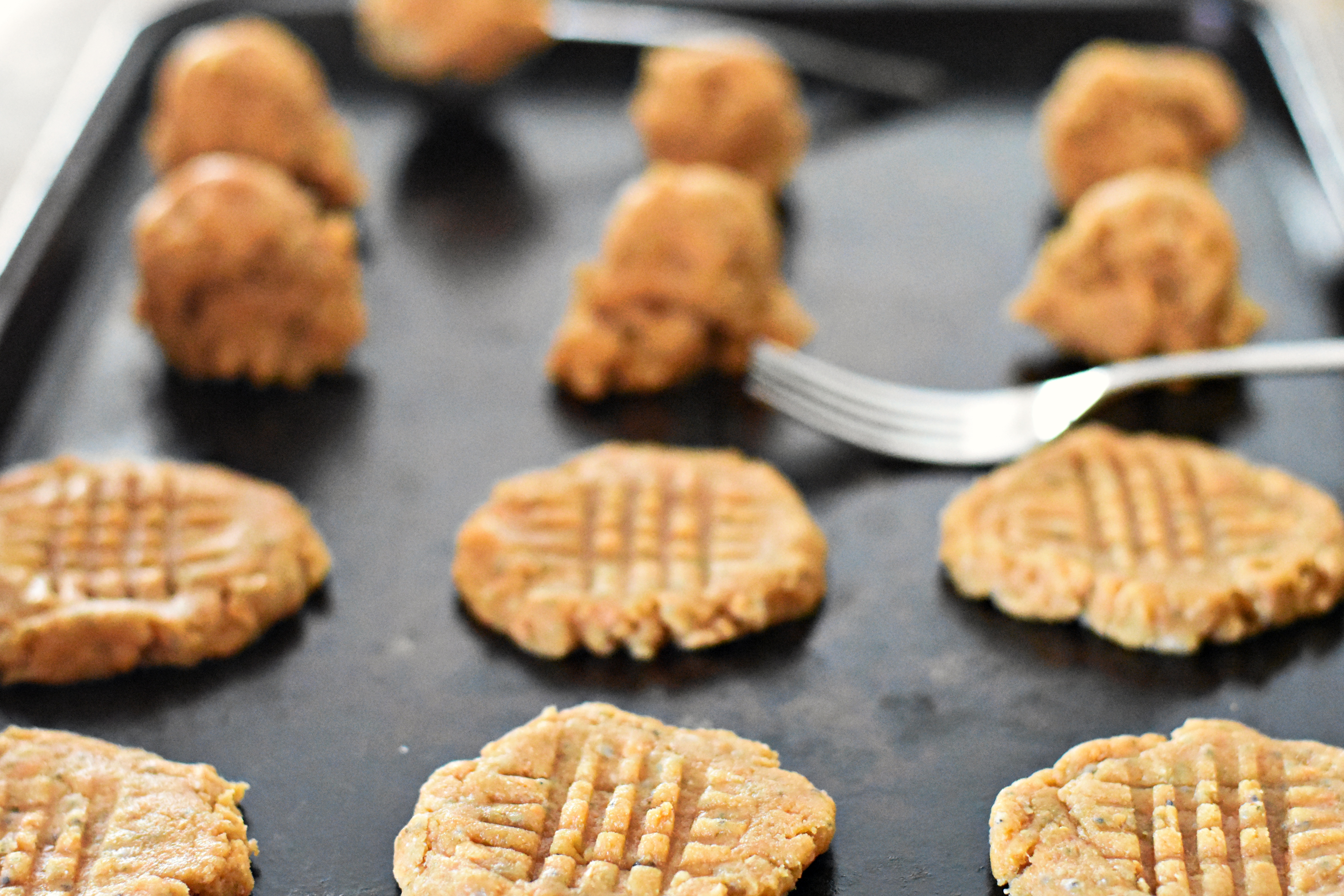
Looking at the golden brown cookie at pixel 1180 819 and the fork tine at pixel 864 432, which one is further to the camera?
the fork tine at pixel 864 432

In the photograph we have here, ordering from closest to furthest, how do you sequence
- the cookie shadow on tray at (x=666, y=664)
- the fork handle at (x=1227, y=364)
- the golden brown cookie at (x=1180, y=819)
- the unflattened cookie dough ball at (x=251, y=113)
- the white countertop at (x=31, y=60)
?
1. the golden brown cookie at (x=1180, y=819)
2. the cookie shadow on tray at (x=666, y=664)
3. the fork handle at (x=1227, y=364)
4. the unflattened cookie dough ball at (x=251, y=113)
5. the white countertop at (x=31, y=60)

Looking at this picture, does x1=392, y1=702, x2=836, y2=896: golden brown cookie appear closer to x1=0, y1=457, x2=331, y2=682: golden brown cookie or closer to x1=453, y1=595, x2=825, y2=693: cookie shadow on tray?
x1=453, y1=595, x2=825, y2=693: cookie shadow on tray

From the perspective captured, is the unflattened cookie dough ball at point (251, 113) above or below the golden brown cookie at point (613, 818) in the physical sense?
above

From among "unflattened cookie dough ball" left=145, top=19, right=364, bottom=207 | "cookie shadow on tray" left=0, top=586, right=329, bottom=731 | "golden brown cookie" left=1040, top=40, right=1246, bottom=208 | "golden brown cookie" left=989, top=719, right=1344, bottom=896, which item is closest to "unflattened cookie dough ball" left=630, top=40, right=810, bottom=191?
"golden brown cookie" left=1040, top=40, right=1246, bottom=208

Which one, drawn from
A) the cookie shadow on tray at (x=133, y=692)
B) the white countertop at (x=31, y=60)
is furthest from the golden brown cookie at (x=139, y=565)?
the white countertop at (x=31, y=60)

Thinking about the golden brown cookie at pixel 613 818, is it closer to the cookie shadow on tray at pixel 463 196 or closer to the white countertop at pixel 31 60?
the cookie shadow on tray at pixel 463 196
